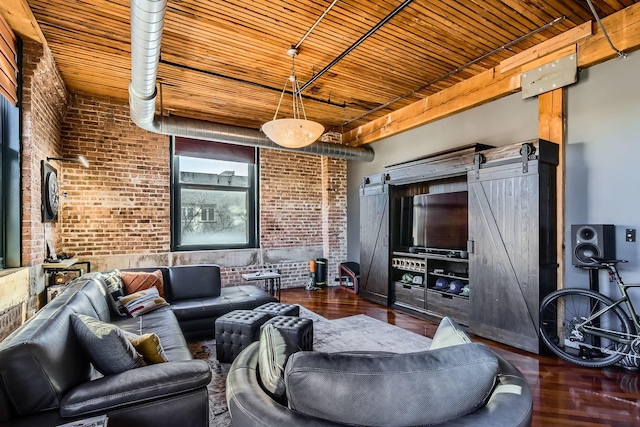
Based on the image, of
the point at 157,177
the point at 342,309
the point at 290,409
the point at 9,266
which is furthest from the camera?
the point at 157,177

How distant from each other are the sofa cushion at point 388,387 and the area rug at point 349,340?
190cm

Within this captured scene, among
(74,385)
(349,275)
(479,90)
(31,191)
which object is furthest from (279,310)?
(479,90)

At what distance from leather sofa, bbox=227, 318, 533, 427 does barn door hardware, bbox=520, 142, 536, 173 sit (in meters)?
2.91

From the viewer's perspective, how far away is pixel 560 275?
141 inches

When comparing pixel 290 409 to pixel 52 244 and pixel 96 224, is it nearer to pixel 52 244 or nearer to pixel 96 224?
pixel 52 244

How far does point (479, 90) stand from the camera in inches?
175

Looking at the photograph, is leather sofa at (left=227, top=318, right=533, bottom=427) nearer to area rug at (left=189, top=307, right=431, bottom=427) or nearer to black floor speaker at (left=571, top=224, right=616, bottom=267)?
area rug at (left=189, top=307, right=431, bottom=427)

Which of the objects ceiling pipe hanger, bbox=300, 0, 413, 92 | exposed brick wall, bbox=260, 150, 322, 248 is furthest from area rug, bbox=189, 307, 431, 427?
ceiling pipe hanger, bbox=300, 0, 413, 92

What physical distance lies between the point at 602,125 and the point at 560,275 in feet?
5.18

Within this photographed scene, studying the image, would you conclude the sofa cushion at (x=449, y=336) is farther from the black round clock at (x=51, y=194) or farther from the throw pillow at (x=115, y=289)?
the black round clock at (x=51, y=194)

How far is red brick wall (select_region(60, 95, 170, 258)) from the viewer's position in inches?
200

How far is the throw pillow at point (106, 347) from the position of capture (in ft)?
5.74

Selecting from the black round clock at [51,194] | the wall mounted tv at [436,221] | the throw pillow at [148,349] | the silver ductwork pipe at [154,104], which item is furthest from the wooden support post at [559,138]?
the black round clock at [51,194]

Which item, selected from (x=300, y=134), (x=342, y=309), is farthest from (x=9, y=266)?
(x=342, y=309)
